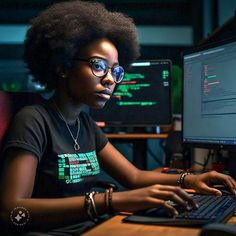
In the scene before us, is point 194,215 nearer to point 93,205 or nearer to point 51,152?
point 93,205

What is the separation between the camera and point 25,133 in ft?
3.48

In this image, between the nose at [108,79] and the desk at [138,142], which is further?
the desk at [138,142]

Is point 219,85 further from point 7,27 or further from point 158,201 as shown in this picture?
point 7,27

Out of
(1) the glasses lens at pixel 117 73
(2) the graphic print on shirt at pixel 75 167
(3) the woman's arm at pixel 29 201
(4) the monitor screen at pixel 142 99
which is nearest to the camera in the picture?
(3) the woman's arm at pixel 29 201

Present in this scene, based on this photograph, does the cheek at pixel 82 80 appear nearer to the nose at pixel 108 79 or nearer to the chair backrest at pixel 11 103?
the nose at pixel 108 79

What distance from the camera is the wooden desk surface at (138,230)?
2.63ft


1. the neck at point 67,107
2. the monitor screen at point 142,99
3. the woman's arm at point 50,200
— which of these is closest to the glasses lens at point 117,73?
the neck at point 67,107

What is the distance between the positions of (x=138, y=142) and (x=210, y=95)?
975 mm

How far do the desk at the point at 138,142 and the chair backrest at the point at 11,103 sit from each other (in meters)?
1.13

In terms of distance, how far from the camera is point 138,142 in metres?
2.47

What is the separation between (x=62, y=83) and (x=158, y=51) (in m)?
5.22

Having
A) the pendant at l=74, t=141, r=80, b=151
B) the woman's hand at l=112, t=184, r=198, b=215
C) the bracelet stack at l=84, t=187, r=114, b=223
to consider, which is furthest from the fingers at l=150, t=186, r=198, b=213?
the pendant at l=74, t=141, r=80, b=151

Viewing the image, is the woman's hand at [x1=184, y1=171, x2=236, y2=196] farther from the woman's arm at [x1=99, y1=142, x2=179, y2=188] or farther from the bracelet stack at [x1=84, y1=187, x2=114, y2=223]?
the bracelet stack at [x1=84, y1=187, x2=114, y2=223]

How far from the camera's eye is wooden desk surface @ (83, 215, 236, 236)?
2.63 ft
